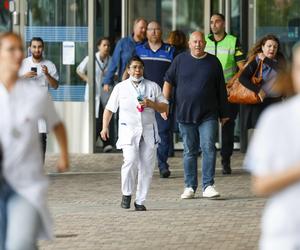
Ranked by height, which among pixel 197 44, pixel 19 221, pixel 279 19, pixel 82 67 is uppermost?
pixel 279 19

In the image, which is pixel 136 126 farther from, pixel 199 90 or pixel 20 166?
pixel 20 166

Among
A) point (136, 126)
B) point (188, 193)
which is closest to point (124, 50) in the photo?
point (188, 193)

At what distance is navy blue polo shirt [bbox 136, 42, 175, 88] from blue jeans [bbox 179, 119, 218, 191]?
88.2 inches

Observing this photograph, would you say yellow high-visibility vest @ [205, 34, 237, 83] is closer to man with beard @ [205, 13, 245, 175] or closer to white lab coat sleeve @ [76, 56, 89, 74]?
man with beard @ [205, 13, 245, 175]

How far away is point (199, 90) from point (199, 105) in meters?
0.16

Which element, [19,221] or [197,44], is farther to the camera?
[197,44]

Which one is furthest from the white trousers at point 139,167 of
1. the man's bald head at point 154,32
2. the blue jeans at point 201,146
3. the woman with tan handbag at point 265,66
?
the man's bald head at point 154,32

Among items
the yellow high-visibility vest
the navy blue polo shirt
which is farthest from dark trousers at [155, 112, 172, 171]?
the yellow high-visibility vest

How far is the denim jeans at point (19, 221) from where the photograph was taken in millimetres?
6617

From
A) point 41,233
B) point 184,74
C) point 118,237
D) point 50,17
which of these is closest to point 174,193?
point 184,74

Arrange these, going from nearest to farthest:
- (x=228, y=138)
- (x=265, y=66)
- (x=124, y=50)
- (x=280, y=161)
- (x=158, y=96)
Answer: (x=280, y=161), (x=158, y=96), (x=265, y=66), (x=228, y=138), (x=124, y=50)

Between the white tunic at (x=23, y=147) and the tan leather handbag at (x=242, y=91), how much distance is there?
7155 mm

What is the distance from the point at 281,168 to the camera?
529 centimetres

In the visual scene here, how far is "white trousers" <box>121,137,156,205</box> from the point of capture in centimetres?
1193
